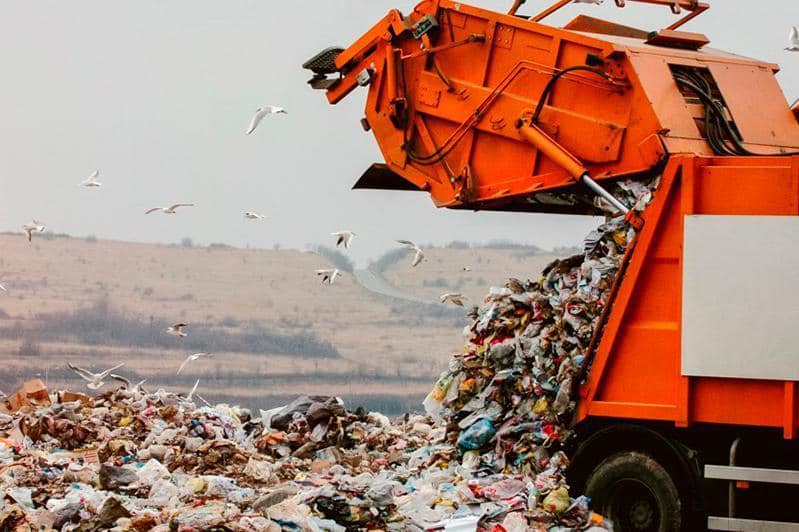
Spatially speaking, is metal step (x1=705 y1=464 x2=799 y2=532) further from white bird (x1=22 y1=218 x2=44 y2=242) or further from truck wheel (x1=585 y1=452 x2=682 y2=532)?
white bird (x1=22 y1=218 x2=44 y2=242)

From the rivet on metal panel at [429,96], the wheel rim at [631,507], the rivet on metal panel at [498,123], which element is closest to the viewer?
the wheel rim at [631,507]

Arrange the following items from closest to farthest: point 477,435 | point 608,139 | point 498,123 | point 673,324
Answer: point 673,324 → point 608,139 → point 477,435 → point 498,123

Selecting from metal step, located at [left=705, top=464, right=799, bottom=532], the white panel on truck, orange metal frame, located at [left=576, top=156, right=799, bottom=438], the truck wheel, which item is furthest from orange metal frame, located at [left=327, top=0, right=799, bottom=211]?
metal step, located at [left=705, top=464, right=799, bottom=532]

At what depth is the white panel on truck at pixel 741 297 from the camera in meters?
6.87

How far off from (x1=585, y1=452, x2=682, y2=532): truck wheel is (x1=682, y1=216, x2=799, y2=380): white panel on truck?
2.15 ft

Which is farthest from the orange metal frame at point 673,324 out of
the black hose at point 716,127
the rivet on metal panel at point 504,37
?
the rivet on metal panel at point 504,37

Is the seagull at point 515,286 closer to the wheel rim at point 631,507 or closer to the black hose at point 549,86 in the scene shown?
the black hose at point 549,86

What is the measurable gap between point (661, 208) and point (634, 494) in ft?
5.39

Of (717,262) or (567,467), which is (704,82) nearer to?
(717,262)

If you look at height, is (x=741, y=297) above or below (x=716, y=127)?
below

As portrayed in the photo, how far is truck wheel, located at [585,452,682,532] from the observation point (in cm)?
721

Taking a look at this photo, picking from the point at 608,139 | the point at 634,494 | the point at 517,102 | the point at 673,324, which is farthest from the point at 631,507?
the point at 517,102

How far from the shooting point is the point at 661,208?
23.9 ft

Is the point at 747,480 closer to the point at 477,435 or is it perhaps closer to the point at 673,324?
the point at 673,324
